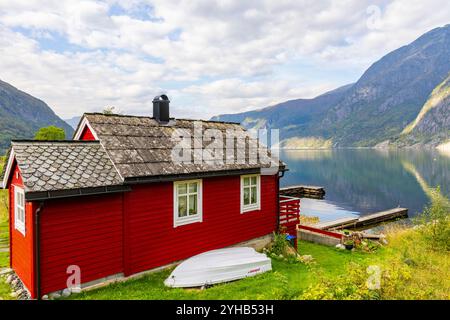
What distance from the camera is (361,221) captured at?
105 ft

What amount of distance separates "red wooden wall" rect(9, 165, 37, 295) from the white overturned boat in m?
4.31

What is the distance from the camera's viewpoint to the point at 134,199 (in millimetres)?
11586

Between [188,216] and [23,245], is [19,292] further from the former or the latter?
[188,216]

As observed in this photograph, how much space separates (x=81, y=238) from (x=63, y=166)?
2441mm

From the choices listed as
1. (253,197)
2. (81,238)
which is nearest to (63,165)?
(81,238)

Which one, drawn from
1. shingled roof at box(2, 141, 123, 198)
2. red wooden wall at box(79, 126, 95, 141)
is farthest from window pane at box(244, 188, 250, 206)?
red wooden wall at box(79, 126, 95, 141)

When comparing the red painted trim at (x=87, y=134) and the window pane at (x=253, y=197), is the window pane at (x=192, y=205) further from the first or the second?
the red painted trim at (x=87, y=134)

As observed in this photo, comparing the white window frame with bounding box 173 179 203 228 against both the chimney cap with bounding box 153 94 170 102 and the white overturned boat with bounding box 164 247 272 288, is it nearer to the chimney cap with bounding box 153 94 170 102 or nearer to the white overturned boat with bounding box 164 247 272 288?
the white overturned boat with bounding box 164 247 272 288

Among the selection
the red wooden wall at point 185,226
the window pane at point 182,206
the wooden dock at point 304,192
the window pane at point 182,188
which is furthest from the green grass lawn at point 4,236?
the wooden dock at point 304,192

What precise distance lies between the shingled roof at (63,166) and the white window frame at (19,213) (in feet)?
3.82

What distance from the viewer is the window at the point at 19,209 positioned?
35.3 ft

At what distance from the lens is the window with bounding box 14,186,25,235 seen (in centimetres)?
1077
